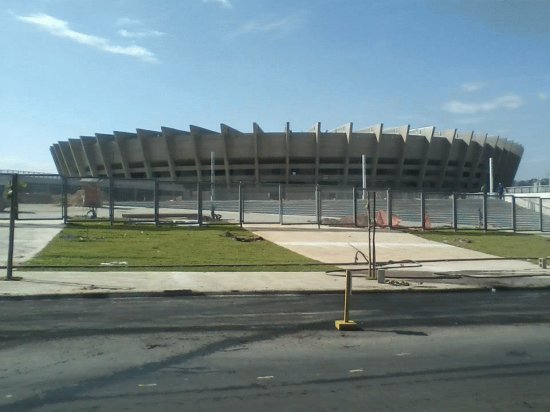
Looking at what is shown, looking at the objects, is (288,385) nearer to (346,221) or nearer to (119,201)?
(119,201)

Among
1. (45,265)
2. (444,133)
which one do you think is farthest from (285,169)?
(45,265)

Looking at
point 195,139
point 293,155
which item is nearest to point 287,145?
point 293,155

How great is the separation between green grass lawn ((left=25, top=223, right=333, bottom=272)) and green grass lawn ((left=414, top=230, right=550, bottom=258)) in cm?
917

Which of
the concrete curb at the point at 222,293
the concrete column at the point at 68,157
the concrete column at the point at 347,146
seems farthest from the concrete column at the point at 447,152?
the concrete curb at the point at 222,293

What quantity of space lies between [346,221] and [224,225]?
22.7ft

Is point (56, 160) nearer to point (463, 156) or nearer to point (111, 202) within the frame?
point (463, 156)

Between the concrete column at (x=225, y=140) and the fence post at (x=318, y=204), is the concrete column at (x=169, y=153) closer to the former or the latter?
the concrete column at (x=225, y=140)

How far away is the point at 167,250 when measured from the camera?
20.0 meters

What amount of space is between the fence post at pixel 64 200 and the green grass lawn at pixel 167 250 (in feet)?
2.09

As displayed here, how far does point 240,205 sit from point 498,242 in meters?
12.8

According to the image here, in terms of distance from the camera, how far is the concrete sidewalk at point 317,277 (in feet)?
40.5

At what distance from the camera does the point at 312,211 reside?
111 feet

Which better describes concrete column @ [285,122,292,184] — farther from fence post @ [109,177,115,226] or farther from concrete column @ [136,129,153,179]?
fence post @ [109,177,115,226]

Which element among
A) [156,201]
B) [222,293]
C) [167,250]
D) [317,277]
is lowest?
[222,293]
